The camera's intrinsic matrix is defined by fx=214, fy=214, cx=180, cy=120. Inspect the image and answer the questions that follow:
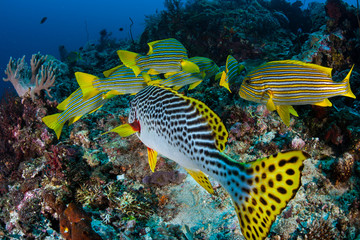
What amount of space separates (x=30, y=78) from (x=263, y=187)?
304 inches

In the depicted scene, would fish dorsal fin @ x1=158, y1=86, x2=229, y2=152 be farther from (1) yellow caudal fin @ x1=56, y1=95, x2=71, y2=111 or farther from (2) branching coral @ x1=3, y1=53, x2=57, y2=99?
(2) branching coral @ x1=3, y1=53, x2=57, y2=99

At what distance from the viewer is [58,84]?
800cm

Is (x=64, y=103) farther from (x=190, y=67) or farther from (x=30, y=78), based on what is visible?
(x=30, y=78)

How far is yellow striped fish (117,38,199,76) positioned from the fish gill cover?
0.02 m

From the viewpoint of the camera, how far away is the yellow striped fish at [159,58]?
3.69 metres

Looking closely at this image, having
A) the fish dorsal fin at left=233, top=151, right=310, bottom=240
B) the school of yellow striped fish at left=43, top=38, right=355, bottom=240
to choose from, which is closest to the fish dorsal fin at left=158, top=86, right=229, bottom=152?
the school of yellow striped fish at left=43, top=38, right=355, bottom=240

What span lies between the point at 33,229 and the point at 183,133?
3.71 metres

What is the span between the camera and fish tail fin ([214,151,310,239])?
46.4 inches

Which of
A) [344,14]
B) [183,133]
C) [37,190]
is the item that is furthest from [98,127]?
[344,14]

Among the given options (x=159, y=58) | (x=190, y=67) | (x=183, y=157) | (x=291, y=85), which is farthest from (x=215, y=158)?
(x=159, y=58)

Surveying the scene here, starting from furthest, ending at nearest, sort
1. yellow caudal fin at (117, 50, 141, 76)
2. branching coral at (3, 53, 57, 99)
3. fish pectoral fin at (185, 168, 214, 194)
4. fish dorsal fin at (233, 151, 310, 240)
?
branching coral at (3, 53, 57, 99) → yellow caudal fin at (117, 50, 141, 76) → fish pectoral fin at (185, 168, 214, 194) → fish dorsal fin at (233, 151, 310, 240)

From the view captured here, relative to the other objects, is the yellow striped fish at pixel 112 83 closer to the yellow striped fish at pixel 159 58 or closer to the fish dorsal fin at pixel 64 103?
the yellow striped fish at pixel 159 58

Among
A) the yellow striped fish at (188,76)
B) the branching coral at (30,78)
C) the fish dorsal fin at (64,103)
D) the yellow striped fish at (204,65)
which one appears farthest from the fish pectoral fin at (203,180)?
the branching coral at (30,78)

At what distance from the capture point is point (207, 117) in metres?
1.63
